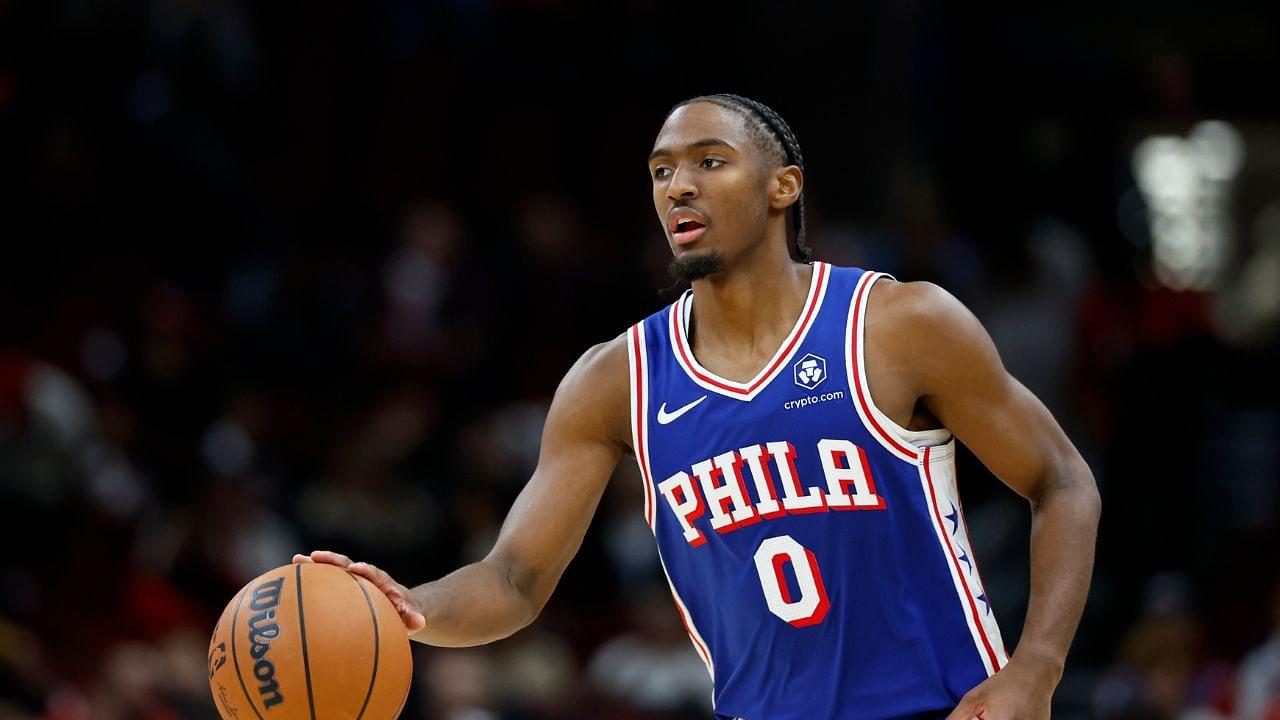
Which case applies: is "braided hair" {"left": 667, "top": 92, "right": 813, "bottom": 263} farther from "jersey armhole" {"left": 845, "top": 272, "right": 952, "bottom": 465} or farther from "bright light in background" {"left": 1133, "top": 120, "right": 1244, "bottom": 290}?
"bright light in background" {"left": 1133, "top": 120, "right": 1244, "bottom": 290}

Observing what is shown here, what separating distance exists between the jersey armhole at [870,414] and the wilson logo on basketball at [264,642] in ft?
5.21

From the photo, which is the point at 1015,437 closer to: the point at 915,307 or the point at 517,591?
the point at 915,307

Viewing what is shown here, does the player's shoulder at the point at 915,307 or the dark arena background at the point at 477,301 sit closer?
the player's shoulder at the point at 915,307

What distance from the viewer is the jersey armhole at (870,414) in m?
4.47

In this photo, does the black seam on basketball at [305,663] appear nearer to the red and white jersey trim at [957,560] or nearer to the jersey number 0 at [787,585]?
the jersey number 0 at [787,585]

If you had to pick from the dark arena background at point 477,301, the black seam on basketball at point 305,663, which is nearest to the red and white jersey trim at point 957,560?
the black seam on basketball at point 305,663

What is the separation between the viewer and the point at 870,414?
4480 mm

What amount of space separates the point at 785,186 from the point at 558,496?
43.5 inches

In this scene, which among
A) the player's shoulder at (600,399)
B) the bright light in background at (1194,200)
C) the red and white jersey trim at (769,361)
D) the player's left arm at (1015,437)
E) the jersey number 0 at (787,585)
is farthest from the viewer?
the bright light in background at (1194,200)

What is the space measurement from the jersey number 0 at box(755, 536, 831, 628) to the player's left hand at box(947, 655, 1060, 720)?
46cm

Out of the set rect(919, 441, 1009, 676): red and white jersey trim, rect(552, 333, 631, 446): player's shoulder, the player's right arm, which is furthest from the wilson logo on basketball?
rect(919, 441, 1009, 676): red and white jersey trim

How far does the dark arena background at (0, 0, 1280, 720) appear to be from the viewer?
973cm

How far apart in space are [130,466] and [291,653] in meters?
6.42

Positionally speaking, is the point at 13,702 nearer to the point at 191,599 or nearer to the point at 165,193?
the point at 191,599
